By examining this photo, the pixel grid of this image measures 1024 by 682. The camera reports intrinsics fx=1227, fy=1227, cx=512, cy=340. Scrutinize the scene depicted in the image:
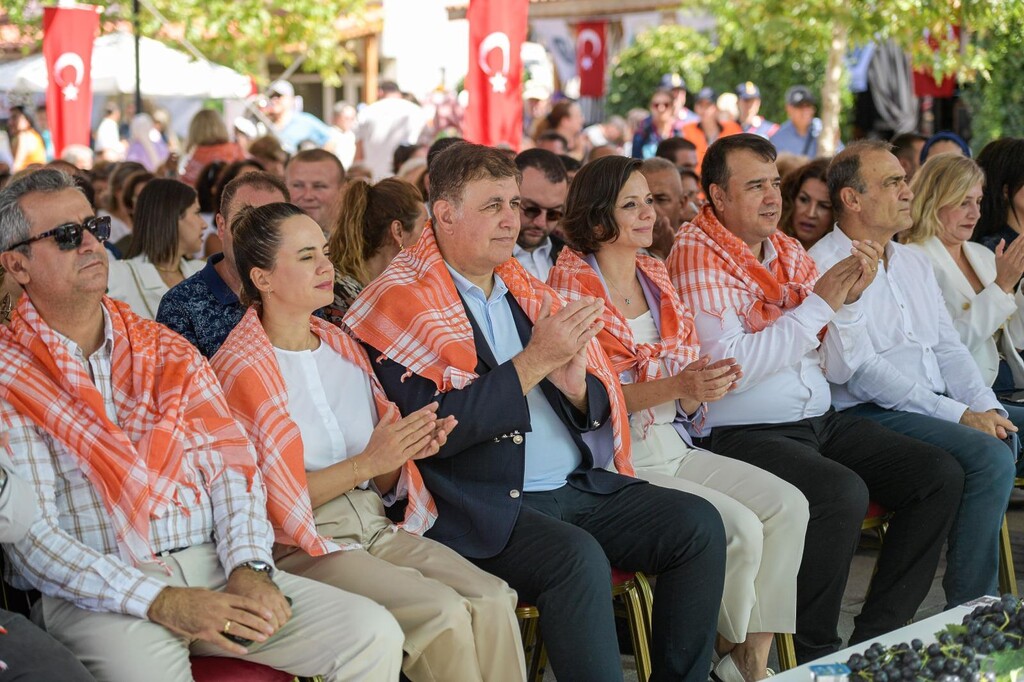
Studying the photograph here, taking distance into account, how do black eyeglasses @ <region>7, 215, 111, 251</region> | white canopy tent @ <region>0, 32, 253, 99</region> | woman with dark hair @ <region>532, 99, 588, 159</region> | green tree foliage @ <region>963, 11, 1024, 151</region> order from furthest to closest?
white canopy tent @ <region>0, 32, 253, 99</region> < woman with dark hair @ <region>532, 99, 588, 159</region> < green tree foliage @ <region>963, 11, 1024, 151</region> < black eyeglasses @ <region>7, 215, 111, 251</region>

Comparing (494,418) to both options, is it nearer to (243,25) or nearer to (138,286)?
(138,286)

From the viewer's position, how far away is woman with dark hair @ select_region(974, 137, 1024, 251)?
5.43m

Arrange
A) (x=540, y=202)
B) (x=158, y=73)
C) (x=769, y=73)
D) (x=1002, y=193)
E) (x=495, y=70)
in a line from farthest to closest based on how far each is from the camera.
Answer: (x=769, y=73)
(x=158, y=73)
(x=495, y=70)
(x=1002, y=193)
(x=540, y=202)

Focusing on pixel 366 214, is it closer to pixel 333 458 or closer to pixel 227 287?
pixel 227 287

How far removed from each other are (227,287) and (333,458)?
2.99 feet

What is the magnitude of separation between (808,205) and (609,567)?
2608mm

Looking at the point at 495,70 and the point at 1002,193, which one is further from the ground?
the point at 495,70

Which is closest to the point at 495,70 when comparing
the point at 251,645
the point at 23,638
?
the point at 251,645

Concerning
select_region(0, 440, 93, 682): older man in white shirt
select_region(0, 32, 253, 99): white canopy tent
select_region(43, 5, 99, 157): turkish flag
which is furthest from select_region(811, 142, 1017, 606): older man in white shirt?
select_region(0, 32, 253, 99): white canopy tent

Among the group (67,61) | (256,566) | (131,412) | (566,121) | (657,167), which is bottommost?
(256,566)

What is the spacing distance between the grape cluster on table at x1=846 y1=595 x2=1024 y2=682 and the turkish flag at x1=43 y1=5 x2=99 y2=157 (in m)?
8.79

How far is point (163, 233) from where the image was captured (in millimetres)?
5270

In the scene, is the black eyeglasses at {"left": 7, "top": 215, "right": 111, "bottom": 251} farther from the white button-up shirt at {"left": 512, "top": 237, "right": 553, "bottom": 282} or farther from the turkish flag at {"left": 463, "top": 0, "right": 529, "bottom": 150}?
the turkish flag at {"left": 463, "top": 0, "right": 529, "bottom": 150}

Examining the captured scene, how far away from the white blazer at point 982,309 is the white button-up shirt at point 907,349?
0.16 m
